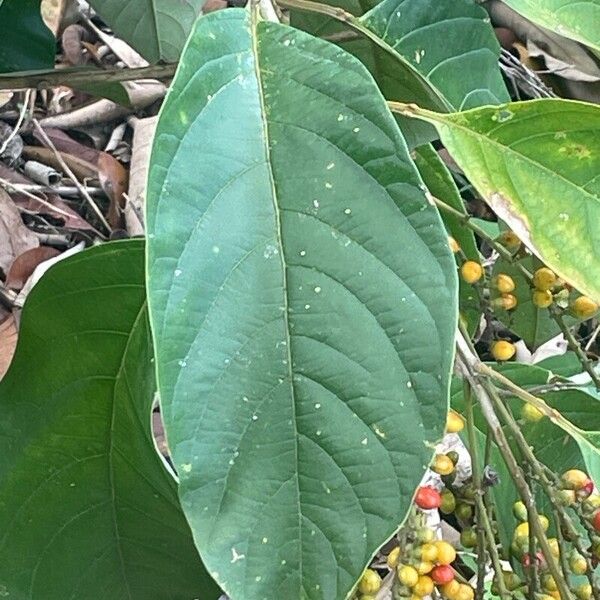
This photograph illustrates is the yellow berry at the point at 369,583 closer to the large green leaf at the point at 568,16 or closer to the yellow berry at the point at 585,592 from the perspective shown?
the yellow berry at the point at 585,592

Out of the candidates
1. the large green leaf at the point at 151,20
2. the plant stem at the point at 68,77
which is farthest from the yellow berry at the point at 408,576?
the large green leaf at the point at 151,20

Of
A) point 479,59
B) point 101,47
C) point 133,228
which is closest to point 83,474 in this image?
point 479,59

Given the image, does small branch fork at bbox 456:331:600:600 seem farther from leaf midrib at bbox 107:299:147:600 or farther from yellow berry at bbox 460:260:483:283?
leaf midrib at bbox 107:299:147:600

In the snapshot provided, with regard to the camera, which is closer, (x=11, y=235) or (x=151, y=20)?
(x=151, y=20)

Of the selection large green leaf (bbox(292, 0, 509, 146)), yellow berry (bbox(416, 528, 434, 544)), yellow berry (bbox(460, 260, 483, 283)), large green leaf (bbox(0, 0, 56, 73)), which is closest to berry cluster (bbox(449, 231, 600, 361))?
yellow berry (bbox(460, 260, 483, 283))

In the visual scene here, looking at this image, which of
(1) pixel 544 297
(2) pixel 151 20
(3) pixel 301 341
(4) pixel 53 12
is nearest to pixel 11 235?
(4) pixel 53 12

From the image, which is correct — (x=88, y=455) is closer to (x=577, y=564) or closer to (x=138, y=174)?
(x=577, y=564)
